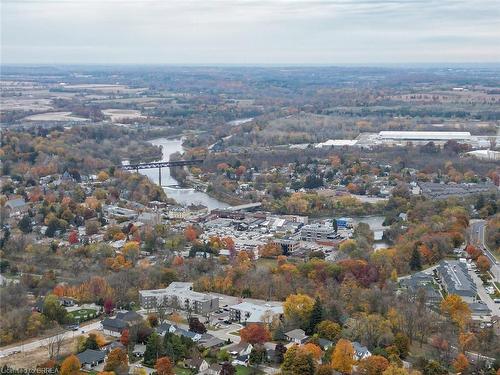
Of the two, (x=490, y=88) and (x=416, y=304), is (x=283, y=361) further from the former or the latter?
(x=490, y=88)

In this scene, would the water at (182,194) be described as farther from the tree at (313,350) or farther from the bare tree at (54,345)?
→ the tree at (313,350)

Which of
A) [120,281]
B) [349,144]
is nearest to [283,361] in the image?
[120,281]

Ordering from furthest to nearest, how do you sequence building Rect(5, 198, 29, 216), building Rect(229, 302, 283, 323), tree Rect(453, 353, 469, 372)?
building Rect(5, 198, 29, 216) < building Rect(229, 302, 283, 323) < tree Rect(453, 353, 469, 372)

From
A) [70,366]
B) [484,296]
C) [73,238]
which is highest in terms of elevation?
[70,366]

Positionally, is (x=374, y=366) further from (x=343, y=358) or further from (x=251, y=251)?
(x=251, y=251)

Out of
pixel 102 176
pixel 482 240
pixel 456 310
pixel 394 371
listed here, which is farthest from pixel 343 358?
pixel 102 176

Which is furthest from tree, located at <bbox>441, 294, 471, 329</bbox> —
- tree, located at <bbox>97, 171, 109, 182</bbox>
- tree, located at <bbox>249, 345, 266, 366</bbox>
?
tree, located at <bbox>97, 171, 109, 182</bbox>

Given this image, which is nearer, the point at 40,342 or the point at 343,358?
the point at 343,358

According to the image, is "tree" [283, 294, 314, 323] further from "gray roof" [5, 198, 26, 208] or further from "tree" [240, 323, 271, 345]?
"gray roof" [5, 198, 26, 208]
